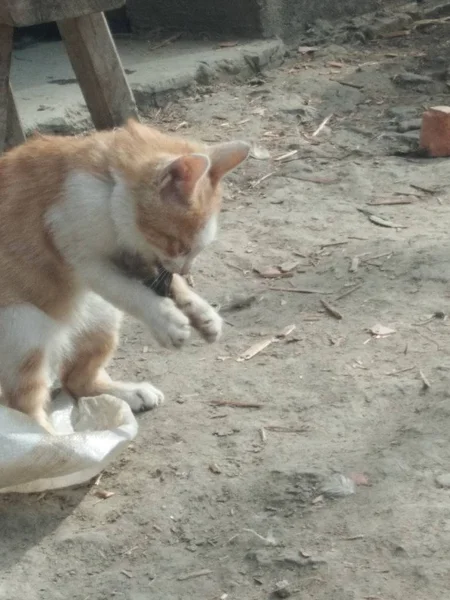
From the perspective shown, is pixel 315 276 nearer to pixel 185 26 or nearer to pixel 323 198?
pixel 323 198

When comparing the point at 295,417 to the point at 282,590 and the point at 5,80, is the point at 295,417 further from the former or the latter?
the point at 5,80

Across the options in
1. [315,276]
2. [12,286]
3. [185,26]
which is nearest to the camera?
[12,286]

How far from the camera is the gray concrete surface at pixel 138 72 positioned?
6.73m

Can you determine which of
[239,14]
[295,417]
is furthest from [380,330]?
[239,14]

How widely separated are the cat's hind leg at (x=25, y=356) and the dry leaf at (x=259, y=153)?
280cm

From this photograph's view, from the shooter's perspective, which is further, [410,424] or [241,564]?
[410,424]

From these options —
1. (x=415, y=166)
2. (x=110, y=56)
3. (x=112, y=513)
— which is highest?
(x=110, y=56)

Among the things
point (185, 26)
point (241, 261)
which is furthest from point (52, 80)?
point (241, 261)

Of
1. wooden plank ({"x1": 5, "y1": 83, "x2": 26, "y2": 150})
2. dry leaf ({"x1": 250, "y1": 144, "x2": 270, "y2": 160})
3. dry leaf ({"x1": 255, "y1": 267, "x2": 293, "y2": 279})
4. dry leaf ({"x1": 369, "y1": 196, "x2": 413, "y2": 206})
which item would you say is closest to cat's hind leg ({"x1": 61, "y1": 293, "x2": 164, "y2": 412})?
dry leaf ({"x1": 255, "y1": 267, "x2": 293, "y2": 279})

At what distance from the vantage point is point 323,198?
238 inches

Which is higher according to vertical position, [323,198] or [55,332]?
[55,332]

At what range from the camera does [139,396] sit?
4.39m

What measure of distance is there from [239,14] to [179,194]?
14.2 feet

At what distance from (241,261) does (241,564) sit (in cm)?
241
